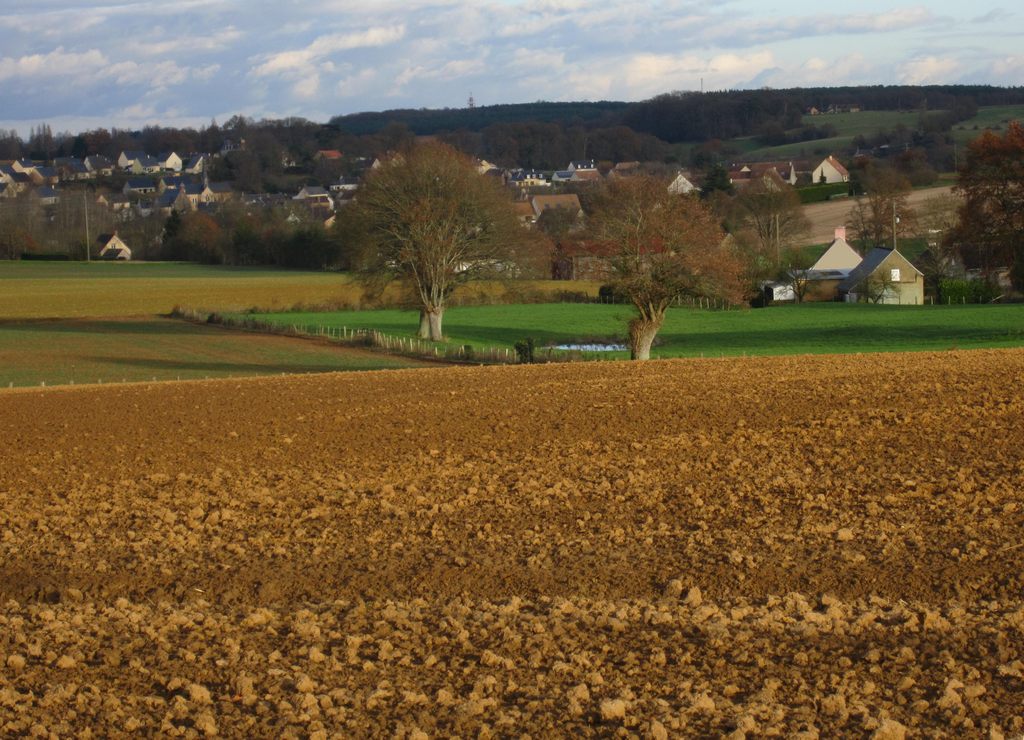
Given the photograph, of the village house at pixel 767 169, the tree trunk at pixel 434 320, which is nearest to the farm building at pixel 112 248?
the village house at pixel 767 169

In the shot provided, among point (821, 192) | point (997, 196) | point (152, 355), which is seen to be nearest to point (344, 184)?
point (821, 192)

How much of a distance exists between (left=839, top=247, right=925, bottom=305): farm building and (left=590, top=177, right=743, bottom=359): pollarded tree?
36.2 meters

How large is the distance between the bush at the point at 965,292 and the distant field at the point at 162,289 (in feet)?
69.0

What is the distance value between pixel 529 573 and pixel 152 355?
3993 centimetres

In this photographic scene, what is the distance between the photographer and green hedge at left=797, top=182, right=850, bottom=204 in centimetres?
12462

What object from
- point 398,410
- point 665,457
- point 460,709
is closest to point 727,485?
point 665,457

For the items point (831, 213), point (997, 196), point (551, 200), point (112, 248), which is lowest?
point (112, 248)

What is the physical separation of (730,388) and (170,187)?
172 meters

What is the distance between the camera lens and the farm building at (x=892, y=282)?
7362 cm

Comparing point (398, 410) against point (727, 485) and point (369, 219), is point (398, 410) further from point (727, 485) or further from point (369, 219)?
point (369, 219)

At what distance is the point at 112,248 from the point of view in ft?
381

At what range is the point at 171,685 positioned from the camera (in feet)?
28.7

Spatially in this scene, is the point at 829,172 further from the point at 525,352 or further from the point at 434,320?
the point at 525,352

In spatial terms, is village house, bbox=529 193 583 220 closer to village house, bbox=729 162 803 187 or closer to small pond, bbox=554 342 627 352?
village house, bbox=729 162 803 187
